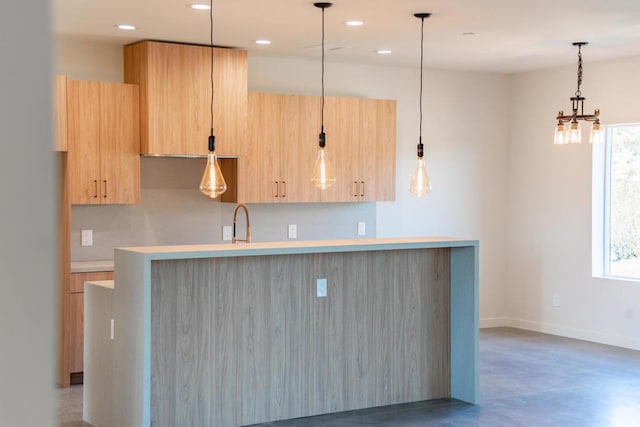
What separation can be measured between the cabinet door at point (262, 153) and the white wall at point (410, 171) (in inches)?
13.4

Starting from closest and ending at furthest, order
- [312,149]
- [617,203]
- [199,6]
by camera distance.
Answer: [199,6], [312,149], [617,203]

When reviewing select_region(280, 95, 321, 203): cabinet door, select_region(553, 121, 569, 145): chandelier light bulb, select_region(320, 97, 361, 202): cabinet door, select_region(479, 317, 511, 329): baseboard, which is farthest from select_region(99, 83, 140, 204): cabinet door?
select_region(479, 317, 511, 329): baseboard

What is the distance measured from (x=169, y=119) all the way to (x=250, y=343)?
92.5 inches

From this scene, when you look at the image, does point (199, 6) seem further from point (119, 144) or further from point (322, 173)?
point (119, 144)

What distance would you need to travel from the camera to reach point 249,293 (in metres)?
4.81

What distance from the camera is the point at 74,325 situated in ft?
19.6

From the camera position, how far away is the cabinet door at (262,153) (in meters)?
6.98

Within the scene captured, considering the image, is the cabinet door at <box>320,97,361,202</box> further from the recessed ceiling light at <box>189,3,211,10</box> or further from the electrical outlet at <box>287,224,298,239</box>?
the recessed ceiling light at <box>189,3,211,10</box>

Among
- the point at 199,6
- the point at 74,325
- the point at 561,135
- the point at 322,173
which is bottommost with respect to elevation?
the point at 74,325

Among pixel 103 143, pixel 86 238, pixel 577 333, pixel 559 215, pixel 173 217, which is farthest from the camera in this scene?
pixel 559 215

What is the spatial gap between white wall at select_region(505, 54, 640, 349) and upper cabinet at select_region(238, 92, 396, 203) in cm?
172

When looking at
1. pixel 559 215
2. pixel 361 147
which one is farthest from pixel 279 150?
pixel 559 215

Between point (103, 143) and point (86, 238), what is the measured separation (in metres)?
0.80

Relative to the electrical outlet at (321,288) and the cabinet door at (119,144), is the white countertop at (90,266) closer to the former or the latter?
the cabinet door at (119,144)
